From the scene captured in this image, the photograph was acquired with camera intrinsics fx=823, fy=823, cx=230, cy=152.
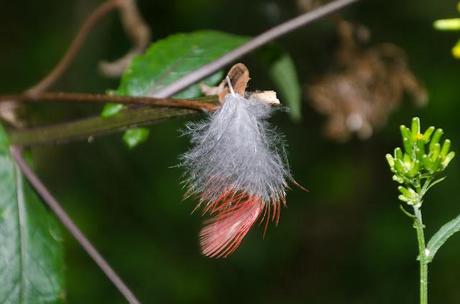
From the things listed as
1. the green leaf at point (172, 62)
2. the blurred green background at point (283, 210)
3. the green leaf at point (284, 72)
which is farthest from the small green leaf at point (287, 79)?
the blurred green background at point (283, 210)

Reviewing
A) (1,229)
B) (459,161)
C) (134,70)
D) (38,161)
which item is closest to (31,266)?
(1,229)

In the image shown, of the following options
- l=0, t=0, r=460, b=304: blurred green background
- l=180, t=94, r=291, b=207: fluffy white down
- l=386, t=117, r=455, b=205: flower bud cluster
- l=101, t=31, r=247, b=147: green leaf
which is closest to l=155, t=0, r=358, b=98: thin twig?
l=101, t=31, r=247, b=147: green leaf

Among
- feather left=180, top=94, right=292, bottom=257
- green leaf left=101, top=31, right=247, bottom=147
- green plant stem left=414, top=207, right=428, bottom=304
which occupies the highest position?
green leaf left=101, top=31, right=247, bottom=147

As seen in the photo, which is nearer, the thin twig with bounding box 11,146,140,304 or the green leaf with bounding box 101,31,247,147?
the thin twig with bounding box 11,146,140,304

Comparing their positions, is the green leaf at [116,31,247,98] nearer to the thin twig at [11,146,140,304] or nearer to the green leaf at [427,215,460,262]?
the thin twig at [11,146,140,304]

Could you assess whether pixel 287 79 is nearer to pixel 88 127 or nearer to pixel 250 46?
pixel 250 46

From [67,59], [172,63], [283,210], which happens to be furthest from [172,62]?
[283,210]
